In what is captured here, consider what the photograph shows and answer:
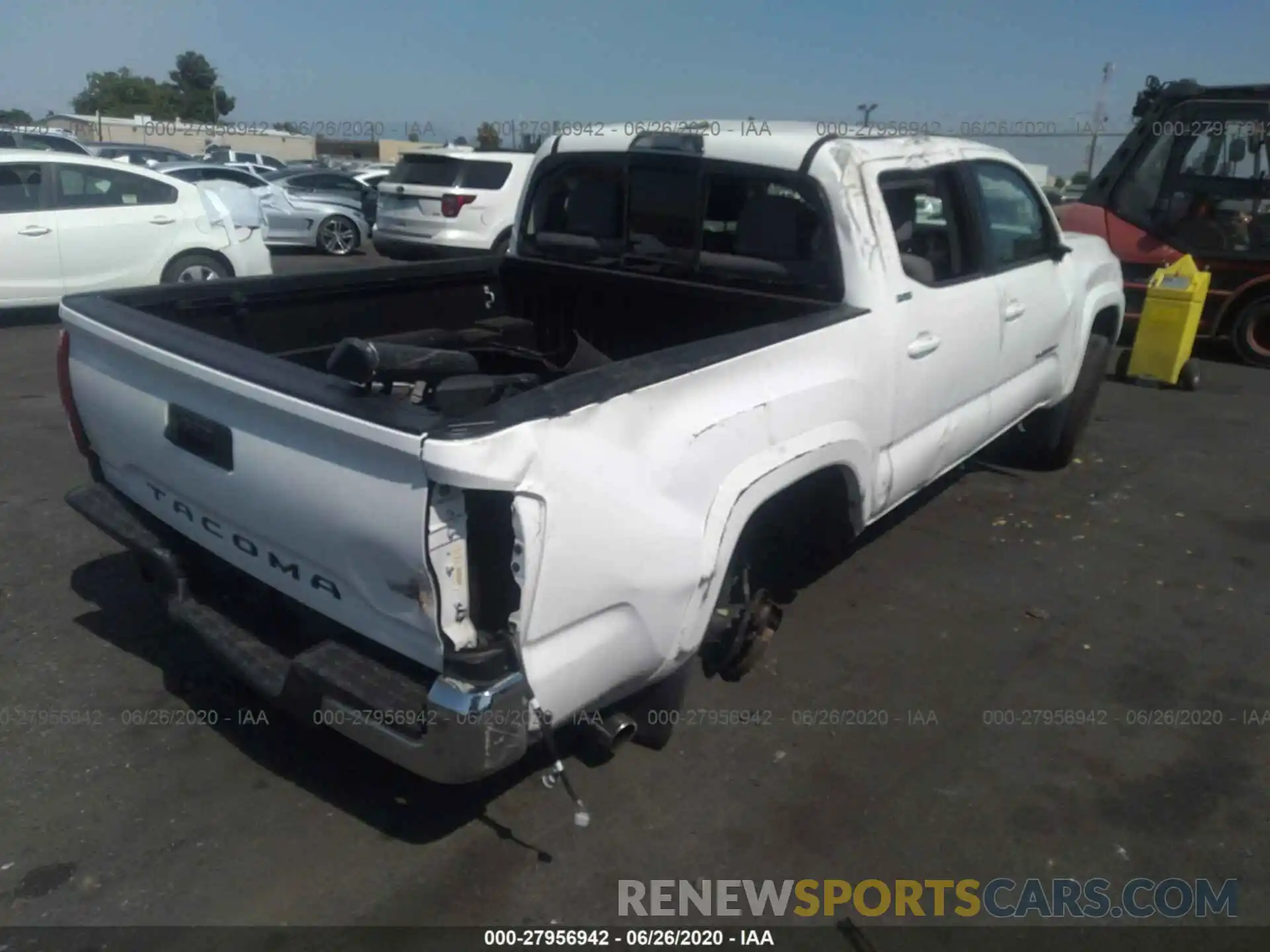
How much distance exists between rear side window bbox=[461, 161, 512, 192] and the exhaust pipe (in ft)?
38.4

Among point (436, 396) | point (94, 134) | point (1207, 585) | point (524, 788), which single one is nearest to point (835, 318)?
point (436, 396)

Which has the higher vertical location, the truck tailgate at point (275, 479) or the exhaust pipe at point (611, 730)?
the truck tailgate at point (275, 479)

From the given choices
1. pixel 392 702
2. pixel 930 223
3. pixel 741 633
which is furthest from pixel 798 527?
pixel 392 702

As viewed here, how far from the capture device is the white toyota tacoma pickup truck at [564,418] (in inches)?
93.0

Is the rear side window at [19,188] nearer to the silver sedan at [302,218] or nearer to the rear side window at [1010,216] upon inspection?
the silver sedan at [302,218]

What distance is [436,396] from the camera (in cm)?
244

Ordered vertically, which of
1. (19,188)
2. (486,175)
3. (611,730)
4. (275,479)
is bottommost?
(611,730)

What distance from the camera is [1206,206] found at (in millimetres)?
9227

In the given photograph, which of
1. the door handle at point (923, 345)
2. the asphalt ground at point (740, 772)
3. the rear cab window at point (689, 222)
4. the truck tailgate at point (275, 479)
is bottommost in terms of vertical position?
the asphalt ground at point (740, 772)

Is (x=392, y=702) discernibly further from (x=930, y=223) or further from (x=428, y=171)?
(x=428, y=171)

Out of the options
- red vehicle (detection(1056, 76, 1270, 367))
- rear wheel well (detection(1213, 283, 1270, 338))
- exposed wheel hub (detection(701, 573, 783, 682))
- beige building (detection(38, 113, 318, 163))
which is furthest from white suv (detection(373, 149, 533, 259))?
beige building (detection(38, 113, 318, 163))

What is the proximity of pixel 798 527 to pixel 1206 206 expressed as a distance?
7.45m

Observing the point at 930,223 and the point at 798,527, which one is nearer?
the point at 798,527

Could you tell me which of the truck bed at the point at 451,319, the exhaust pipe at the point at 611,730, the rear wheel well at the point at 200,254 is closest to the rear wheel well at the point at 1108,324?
the truck bed at the point at 451,319
